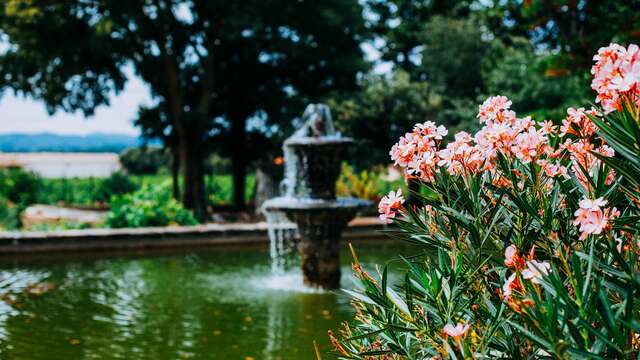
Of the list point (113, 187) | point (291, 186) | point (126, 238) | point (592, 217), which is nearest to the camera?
point (592, 217)

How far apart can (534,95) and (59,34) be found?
1210 cm

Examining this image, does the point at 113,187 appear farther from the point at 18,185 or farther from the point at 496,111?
the point at 496,111

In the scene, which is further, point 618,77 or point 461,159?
point 461,159

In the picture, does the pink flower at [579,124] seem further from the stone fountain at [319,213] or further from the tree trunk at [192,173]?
the tree trunk at [192,173]

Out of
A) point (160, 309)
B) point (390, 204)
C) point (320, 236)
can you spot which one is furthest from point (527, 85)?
point (390, 204)

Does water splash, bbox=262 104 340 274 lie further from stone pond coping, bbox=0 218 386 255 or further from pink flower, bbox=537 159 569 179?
pink flower, bbox=537 159 569 179

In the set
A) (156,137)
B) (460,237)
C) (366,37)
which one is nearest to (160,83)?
(156,137)

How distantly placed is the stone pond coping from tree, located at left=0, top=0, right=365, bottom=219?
6.26 metres

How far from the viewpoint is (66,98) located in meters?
19.6

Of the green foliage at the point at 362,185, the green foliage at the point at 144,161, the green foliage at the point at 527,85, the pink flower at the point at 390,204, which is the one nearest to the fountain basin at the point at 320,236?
the pink flower at the point at 390,204

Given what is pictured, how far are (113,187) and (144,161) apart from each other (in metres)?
14.7

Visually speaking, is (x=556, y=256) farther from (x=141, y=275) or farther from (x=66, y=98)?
(x=66, y=98)

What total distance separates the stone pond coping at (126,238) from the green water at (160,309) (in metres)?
0.47

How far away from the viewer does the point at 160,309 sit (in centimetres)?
781
